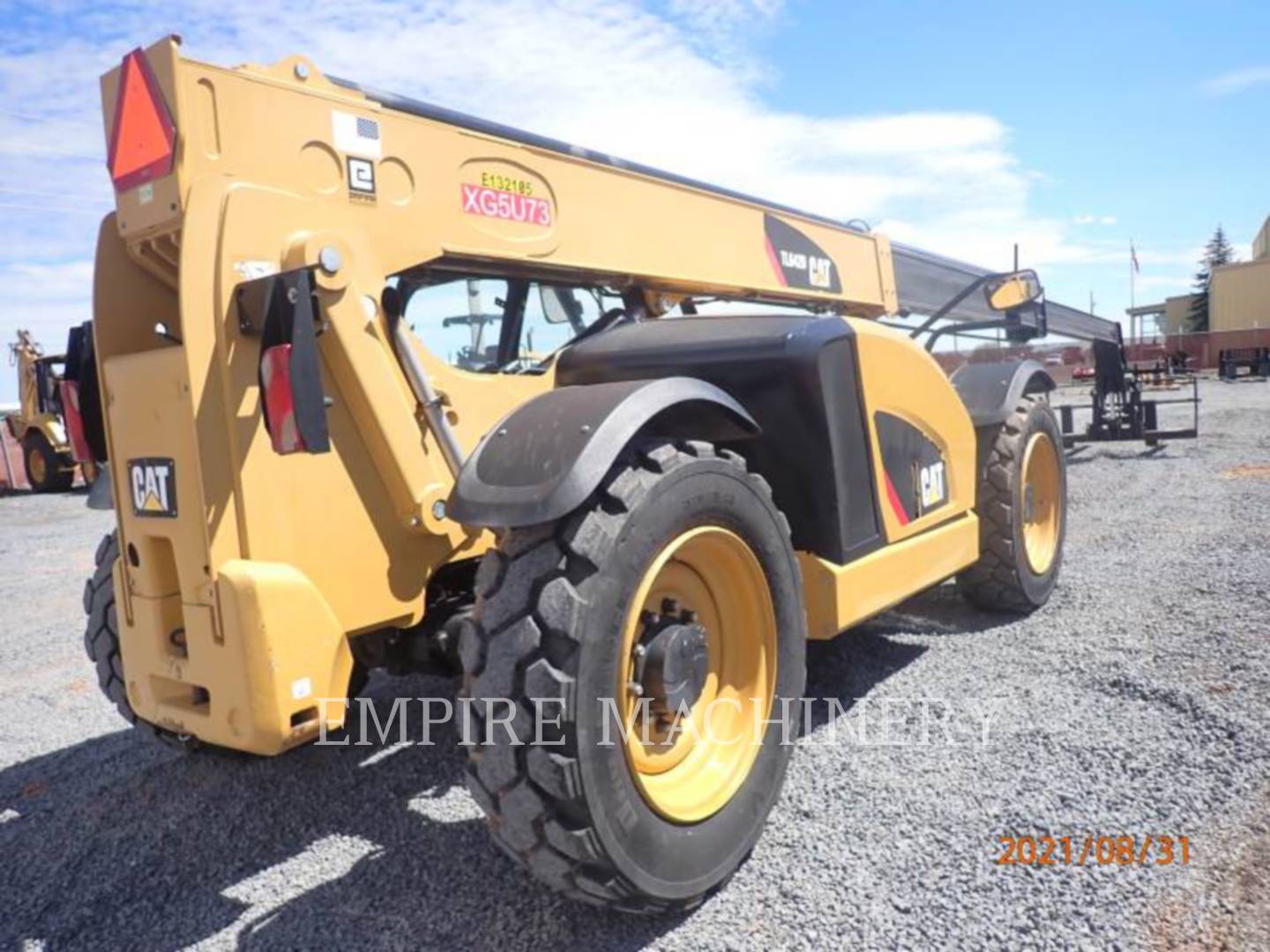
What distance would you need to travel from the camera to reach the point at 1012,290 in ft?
25.8

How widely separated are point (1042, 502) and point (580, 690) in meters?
4.33

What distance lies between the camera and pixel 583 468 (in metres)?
2.35

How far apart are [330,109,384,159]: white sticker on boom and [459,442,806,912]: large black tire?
1321 millimetres

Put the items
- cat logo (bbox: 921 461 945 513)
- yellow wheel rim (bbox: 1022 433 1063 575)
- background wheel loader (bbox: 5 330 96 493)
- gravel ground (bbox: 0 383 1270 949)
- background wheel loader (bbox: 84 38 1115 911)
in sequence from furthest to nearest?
1. background wheel loader (bbox: 5 330 96 493)
2. yellow wheel rim (bbox: 1022 433 1063 575)
3. cat logo (bbox: 921 461 945 513)
4. gravel ground (bbox: 0 383 1270 949)
5. background wheel loader (bbox: 84 38 1115 911)

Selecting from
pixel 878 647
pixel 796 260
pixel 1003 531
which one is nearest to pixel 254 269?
pixel 796 260

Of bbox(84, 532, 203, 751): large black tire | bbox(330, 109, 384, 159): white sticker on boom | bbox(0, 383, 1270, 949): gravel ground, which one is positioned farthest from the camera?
bbox(84, 532, 203, 751): large black tire

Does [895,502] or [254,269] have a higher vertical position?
[254,269]

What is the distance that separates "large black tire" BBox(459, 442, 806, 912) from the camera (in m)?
2.24

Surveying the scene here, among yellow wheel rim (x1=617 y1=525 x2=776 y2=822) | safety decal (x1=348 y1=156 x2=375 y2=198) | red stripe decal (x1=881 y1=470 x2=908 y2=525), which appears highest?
safety decal (x1=348 y1=156 x2=375 y2=198)

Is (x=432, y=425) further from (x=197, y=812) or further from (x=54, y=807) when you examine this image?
(x=54, y=807)

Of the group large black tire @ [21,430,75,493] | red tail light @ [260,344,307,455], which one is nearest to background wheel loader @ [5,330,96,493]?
large black tire @ [21,430,75,493]

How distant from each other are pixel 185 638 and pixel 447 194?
1.61m

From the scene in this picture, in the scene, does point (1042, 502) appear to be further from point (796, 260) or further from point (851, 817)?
point (851, 817)
